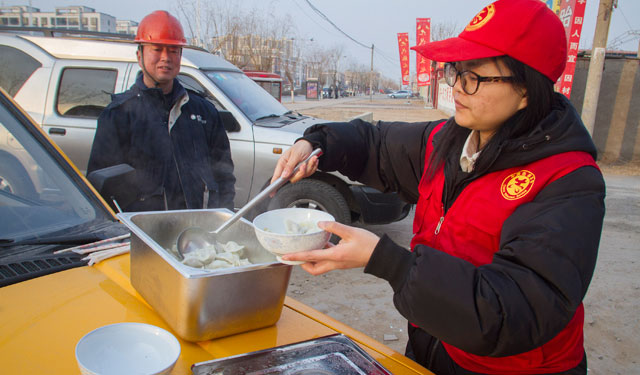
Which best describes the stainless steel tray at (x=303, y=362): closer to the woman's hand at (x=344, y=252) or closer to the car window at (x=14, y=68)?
the woman's hand at (x=344, y=252)

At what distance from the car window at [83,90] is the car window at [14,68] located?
397mm

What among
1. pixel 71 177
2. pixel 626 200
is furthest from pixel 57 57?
pixel 626 200

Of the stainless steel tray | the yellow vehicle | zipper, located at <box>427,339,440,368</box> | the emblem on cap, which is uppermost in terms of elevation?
the emblem on cap

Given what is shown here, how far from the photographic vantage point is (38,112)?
4949 mm

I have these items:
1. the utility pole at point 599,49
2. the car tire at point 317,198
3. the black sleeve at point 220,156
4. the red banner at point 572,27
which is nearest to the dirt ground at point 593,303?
the car tire at point 317,198

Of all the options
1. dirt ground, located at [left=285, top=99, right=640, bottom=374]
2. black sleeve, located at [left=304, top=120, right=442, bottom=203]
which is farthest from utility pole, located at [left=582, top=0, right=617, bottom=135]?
black sleeve, located at [left=304, top=120, right=442, bottom=203]

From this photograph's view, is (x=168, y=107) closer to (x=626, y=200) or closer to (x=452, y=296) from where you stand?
(x=452, y=296)

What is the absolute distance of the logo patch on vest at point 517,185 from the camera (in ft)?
4.35

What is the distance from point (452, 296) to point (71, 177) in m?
1.80

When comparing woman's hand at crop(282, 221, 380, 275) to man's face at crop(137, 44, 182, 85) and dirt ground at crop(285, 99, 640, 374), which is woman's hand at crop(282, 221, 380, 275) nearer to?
man's face at crop(137, 44, 182, 85)

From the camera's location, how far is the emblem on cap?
1430 mm

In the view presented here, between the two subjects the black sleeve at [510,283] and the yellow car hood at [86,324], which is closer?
the black sleeve at [510,283]

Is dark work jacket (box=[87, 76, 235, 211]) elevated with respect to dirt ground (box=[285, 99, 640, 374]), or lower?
elevated

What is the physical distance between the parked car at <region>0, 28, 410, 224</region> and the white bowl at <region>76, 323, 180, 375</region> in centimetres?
370
